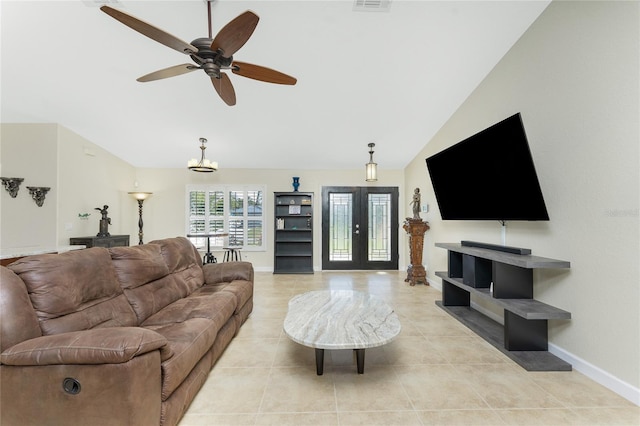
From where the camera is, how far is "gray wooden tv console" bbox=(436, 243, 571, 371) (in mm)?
2303

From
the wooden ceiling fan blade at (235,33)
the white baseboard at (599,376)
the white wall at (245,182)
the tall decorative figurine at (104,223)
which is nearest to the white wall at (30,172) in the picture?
the tall decorative figurine at (104,223)

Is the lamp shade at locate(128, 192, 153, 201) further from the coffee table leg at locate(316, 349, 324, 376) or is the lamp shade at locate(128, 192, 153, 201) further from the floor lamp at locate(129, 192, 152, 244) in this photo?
the coffee table leg at locate(316, 349, 324, 376)

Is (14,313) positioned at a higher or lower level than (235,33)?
lower

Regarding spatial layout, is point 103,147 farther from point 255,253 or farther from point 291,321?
point 291,321

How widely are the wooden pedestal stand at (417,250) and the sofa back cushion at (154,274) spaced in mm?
3726

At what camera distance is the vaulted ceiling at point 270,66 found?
2.64 metres

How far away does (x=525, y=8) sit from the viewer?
8.48 feet

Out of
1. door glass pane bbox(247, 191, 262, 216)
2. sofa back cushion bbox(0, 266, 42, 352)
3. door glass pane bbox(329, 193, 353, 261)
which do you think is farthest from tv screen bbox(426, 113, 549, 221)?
door glass pane bbox(247, 191, 262, 216)

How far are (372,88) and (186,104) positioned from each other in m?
2.73

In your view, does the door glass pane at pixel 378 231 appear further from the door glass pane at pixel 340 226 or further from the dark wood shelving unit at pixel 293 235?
the dark wood shelving unit at pixel 293 235

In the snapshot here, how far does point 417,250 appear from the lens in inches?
202

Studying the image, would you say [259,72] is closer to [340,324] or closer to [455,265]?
[340,324]

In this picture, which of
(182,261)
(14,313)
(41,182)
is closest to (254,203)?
(182,261)

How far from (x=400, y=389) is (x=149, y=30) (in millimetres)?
3068
